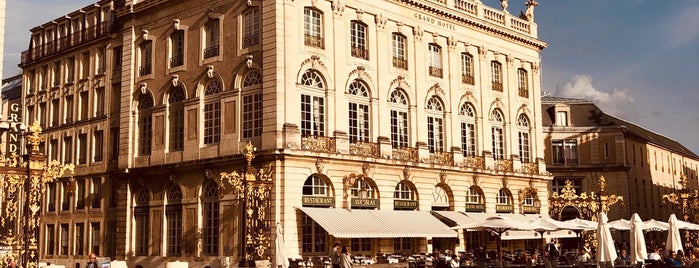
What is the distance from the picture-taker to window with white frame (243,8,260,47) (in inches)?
1318

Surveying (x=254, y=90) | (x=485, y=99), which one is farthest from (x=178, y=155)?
(x=485, y=99)

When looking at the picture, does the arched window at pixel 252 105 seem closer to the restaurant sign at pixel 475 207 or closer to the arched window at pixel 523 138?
the restaurant sign at pixel 475 207

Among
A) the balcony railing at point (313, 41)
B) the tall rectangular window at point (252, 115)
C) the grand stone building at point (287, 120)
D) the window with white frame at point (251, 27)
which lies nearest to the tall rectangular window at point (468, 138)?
the grand stone building at point (287, 120)

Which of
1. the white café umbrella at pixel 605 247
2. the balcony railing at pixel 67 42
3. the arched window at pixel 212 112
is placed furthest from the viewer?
the balcony railing at pixel 67 42

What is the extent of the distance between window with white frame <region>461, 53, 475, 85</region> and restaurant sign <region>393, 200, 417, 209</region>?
25.0 feet

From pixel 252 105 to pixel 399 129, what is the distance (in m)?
7.52

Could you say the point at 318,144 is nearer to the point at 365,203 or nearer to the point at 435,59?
the point at 365,203

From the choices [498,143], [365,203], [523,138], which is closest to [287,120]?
[365,203]

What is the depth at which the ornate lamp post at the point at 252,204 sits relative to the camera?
29.9m

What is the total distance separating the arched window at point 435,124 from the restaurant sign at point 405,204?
3.04m

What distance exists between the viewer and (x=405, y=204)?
3684 centimetres

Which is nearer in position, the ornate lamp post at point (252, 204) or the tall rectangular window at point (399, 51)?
the ornate lamp post at point (252, 204)

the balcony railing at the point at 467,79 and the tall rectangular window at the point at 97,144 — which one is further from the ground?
the balcony railing at the point at 467,79

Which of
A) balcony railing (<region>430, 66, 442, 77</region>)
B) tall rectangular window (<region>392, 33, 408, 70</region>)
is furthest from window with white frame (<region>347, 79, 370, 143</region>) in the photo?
balcony railing (<region>430, 66, 442, 77</region>)
